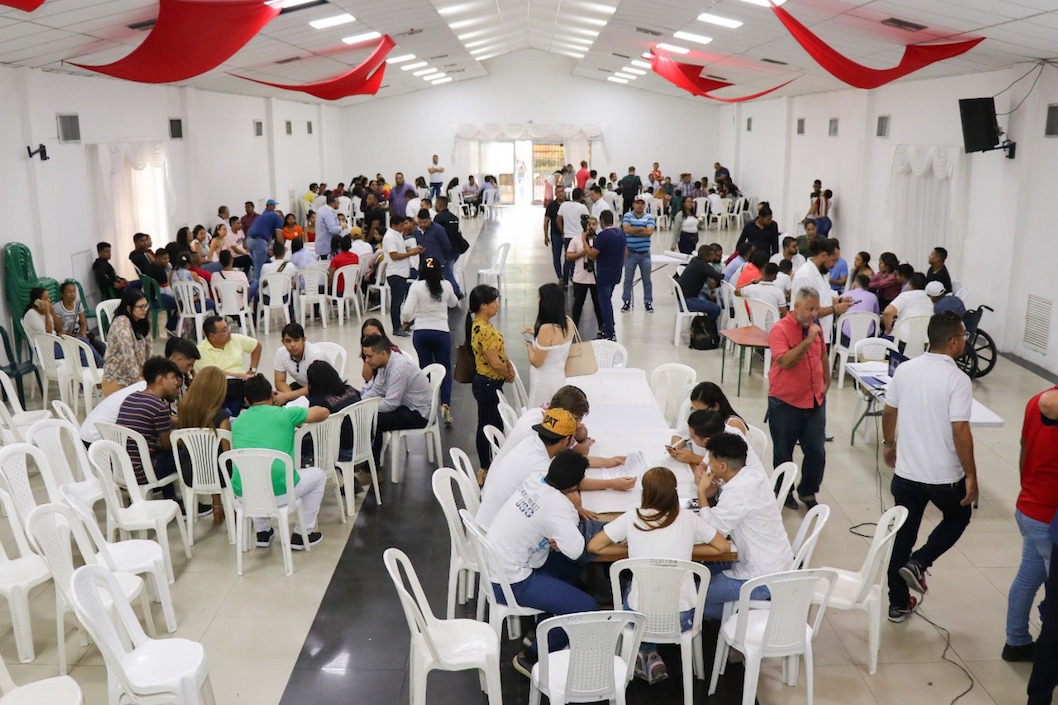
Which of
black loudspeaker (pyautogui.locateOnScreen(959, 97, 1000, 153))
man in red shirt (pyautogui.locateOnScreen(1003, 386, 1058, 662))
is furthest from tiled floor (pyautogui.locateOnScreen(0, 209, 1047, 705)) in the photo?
black loudspeaker (pyautogui.locateOnScreen(959, 97, 1000, 153))

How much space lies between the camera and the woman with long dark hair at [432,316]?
699 centimetres

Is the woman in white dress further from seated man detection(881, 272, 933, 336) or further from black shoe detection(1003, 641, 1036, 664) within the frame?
seated man detection(881, 272, 933, 336)

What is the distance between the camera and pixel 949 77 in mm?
11094

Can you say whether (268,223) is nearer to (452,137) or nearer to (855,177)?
(855,177)

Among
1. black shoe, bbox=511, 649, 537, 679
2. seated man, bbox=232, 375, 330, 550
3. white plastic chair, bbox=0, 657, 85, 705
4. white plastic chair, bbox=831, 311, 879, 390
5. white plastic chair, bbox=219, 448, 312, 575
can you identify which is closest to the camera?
white plastic chair, bbox=0, 657, 85, 705

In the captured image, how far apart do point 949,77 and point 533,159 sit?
655 inches

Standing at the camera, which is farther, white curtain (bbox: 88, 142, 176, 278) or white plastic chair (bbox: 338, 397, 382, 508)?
white curtain (bbox: 88, 142, 176, 278)

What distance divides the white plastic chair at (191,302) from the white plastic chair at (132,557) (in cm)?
553

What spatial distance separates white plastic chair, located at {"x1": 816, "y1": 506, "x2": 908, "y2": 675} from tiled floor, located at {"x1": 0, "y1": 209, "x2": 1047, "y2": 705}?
0.20 meters

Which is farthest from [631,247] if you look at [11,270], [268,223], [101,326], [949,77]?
[11,270]

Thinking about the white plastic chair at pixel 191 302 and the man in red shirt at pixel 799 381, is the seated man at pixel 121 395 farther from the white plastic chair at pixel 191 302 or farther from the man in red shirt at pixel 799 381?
the white plastic chair at pixel 191 302

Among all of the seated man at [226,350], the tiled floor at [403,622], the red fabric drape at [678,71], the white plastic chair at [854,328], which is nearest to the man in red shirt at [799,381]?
the tiled floor at [403,622]

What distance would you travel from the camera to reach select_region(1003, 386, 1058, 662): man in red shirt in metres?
3.76

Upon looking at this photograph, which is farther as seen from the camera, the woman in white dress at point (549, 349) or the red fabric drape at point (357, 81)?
the red fabric drape at point (357, 81)
